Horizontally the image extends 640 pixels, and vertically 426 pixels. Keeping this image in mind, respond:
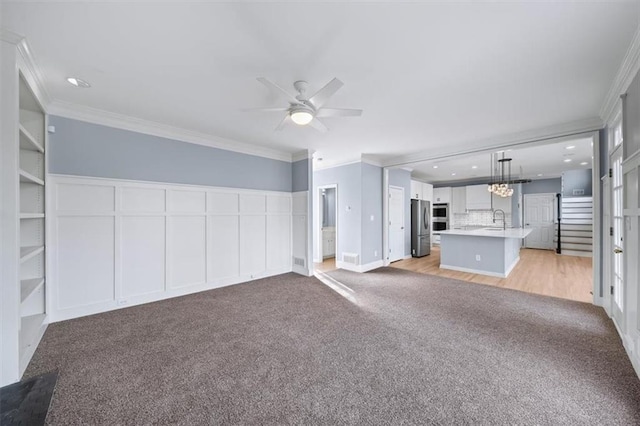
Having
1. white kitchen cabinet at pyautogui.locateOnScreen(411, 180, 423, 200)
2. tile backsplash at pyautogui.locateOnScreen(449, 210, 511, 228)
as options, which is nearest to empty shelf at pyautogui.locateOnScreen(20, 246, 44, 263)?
white kitchen cabinet at pyautogui.locateOnScreen(411, 180, 423, 200)

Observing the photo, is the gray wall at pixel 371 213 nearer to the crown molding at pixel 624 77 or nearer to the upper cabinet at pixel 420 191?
the upper cabinet at pixel 420 191

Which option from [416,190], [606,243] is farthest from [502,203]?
[606,243]

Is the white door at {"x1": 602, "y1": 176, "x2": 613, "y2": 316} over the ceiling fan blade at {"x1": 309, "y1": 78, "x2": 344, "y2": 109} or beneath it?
beneath

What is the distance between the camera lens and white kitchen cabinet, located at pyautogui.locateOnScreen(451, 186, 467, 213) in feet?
31.7

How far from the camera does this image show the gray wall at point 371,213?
225 inches

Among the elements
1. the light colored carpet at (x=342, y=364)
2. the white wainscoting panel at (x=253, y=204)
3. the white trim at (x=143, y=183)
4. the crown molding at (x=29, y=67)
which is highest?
the crown molding at (x=29, y=67)

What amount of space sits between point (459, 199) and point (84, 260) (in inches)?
418

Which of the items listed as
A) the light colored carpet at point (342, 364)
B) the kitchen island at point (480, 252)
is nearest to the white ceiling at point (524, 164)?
the kitchen island at point (480, 252)

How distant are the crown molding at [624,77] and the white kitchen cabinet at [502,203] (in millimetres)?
6234

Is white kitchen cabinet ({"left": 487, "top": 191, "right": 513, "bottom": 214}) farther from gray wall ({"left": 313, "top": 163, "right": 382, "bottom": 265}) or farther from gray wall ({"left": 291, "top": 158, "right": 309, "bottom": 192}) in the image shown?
gray wall ({"left": 291, "top": 158, "right": 309, "bottom": 192})

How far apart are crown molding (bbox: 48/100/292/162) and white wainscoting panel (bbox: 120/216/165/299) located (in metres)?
1.26

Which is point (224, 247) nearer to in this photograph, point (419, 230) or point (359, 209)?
point (359, 209)

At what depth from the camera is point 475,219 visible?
962 centimetres

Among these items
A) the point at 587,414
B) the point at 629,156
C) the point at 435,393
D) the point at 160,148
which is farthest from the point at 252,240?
the point at 629,156
